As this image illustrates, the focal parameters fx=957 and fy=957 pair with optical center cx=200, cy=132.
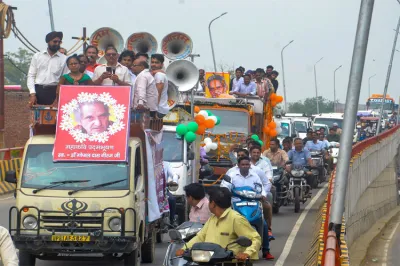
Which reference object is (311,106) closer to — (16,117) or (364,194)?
(16,117)

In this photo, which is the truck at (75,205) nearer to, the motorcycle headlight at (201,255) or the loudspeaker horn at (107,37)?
the motorcycle headlight at (201,255)

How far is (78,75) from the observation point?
538 inches

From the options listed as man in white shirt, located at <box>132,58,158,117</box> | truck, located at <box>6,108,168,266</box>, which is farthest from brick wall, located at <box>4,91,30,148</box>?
truck, located at <box>6,108,168,266</box>

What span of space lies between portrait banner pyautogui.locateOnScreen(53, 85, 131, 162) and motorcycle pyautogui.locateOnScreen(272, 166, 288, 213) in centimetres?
839

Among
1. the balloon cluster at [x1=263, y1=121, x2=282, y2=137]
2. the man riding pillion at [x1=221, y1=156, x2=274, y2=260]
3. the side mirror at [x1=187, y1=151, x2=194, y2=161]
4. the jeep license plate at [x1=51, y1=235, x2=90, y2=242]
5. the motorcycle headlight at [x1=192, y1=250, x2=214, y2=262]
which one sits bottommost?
the jeep license plate at [x1=51, y1=235, x2=90, y2=242]

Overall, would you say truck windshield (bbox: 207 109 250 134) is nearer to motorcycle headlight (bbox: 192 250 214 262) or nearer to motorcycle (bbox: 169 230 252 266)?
motorcycle (bbox: 169 230 252 266)

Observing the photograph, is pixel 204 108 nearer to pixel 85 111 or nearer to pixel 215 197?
pixel 85 111

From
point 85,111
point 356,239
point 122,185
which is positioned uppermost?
point 85,111

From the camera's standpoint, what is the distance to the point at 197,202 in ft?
34.6

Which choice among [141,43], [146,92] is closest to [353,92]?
[146,92]

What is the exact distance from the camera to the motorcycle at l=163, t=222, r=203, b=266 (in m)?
8.63

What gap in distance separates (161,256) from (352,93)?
471 cm

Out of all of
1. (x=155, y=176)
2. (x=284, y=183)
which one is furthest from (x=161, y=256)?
(x=284, y=183)

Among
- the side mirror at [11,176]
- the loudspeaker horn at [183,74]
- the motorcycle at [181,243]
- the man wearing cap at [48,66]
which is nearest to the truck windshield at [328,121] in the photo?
the loudspeaker horn at [183,74]
